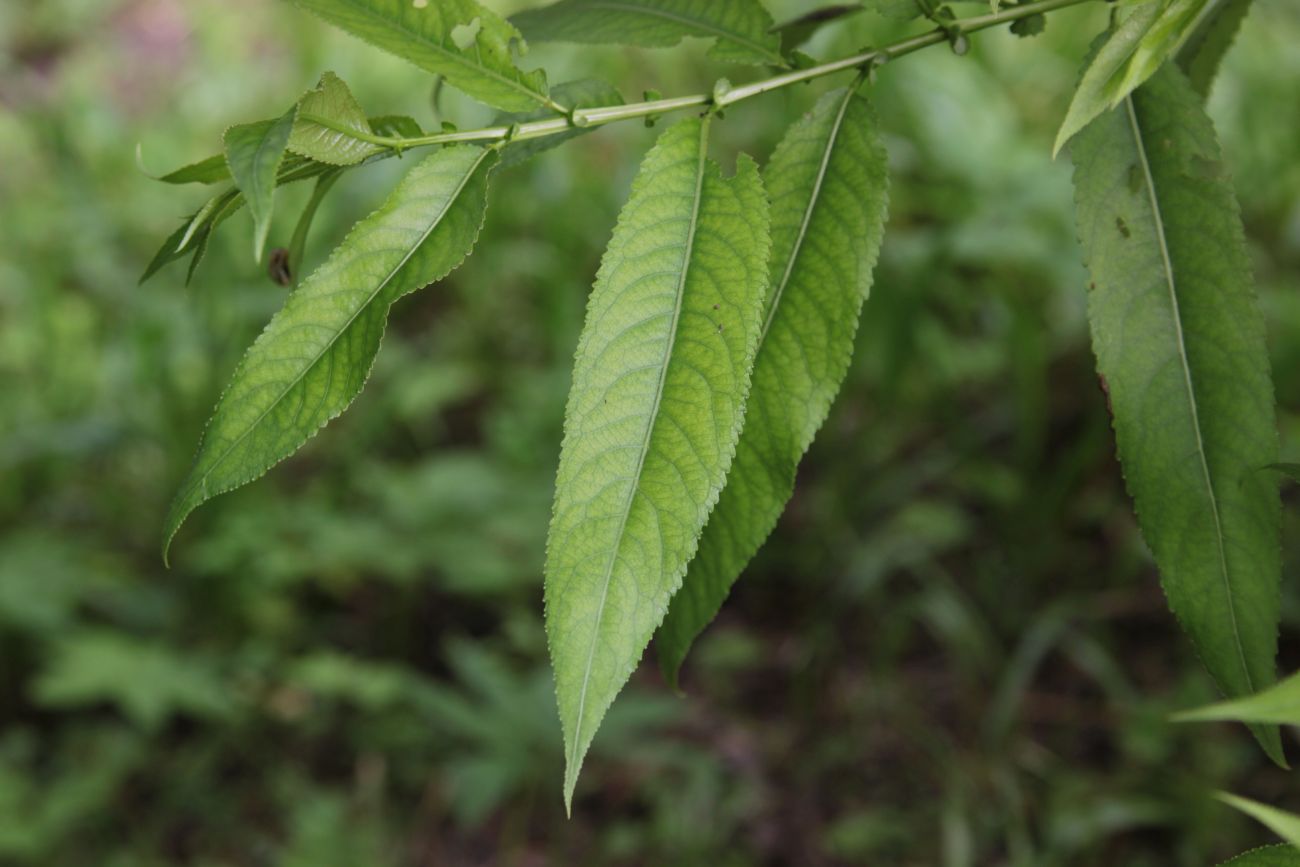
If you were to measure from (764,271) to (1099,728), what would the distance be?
218 cm

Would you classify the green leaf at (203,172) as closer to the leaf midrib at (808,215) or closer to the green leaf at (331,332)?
the green leaf at (331,332)

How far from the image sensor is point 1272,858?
1.75ft

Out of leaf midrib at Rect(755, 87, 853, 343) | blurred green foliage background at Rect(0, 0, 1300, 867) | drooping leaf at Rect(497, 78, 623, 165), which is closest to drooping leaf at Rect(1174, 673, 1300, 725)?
leaf midrib at Rect(755, 87, 853, 343)

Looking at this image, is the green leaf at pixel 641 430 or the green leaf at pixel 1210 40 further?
the green leaf at pixel 1210 40

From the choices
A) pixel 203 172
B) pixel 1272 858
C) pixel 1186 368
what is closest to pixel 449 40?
pixel 203 172

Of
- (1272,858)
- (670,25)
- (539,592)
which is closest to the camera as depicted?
(1272,858)

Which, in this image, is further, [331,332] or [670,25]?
[670,25]

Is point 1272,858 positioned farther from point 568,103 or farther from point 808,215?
point 568,103

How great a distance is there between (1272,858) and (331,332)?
528mm

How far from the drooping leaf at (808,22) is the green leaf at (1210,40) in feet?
0.79

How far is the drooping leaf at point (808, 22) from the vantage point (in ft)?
2.79

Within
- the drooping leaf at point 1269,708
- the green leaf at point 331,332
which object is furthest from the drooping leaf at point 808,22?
the drooping leaf at point 1269,708

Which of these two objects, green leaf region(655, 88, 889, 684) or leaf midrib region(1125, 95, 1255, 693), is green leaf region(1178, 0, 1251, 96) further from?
green leaf region(655, 88, 889, 684)

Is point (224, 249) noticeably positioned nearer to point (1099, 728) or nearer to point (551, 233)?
point (551, 233)
